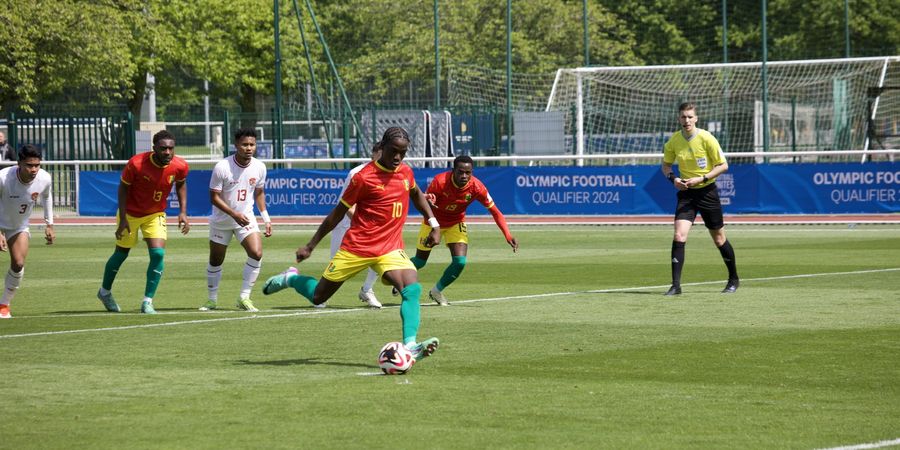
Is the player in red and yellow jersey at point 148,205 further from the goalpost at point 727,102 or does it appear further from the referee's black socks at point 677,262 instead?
the goalpost at point 727,102

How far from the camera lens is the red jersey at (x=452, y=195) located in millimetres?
14523

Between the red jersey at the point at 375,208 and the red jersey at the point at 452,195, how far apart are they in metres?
4.46

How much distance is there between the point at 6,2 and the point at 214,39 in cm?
1657

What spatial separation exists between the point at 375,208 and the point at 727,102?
36266 millimetres

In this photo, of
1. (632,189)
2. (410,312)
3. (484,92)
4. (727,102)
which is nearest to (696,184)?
(410,312)

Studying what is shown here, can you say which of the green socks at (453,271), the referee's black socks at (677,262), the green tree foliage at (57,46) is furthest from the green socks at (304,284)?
the green tree foliage at (57,46)

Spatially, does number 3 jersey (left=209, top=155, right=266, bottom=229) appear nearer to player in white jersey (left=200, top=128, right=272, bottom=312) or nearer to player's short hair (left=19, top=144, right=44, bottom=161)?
player in white jersey (left=200, top=128, right=272, bottom=312)

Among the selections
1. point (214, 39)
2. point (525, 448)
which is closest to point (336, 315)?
point (525, 448)

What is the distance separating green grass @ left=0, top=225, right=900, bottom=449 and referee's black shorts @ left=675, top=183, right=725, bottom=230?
2.87 ft

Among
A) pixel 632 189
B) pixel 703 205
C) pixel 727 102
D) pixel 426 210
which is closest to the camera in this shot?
pixel 426 210

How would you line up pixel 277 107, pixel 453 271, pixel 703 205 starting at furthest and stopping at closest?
pixel 277 107
pixel 703 205
pixel 453 271

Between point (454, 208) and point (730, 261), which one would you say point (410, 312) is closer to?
point (454, 208)

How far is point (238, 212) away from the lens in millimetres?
13969

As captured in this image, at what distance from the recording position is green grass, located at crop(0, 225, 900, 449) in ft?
24.1
